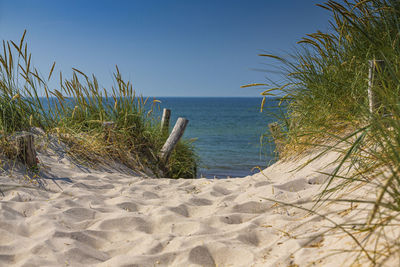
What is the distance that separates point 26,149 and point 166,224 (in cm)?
223

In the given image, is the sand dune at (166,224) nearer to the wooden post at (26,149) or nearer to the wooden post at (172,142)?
the wooden post at (26,149)

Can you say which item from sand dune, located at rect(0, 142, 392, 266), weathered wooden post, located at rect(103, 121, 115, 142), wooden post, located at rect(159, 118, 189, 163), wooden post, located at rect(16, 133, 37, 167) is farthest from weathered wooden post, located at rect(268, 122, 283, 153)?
wooden post, located at rect(16, 133, 37, 167)

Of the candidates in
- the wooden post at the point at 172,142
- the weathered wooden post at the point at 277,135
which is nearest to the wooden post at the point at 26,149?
the wooden post at the point at 172,142

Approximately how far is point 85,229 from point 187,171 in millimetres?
3727

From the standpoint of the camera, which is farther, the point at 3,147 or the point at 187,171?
the point at 187,171

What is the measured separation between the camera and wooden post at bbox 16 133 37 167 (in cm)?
407

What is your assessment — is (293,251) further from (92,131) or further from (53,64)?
(92,131)

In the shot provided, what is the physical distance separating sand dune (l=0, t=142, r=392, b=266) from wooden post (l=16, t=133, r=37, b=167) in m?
0.29

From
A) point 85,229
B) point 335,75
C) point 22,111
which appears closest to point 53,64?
point 22,111

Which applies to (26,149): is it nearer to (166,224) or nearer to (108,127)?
(108,127)

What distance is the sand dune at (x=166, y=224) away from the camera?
2.20 metres

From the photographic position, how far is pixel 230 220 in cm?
281

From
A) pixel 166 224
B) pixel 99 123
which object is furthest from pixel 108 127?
pixel 166 224

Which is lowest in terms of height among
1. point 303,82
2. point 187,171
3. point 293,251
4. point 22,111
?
point 187,171
